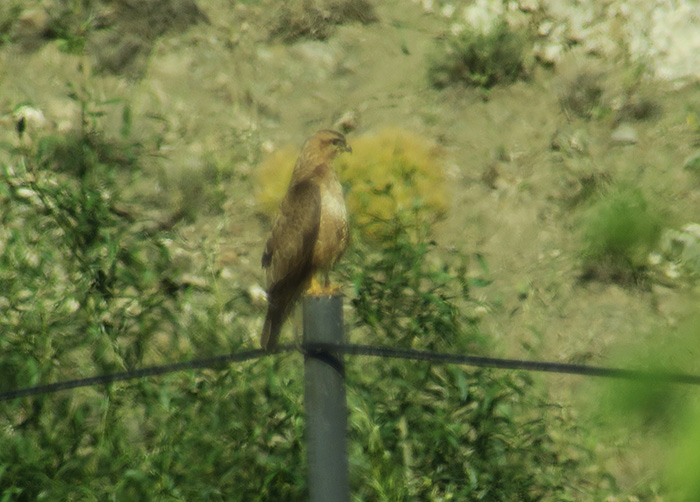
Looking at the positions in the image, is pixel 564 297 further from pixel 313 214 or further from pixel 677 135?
pixel 313 214

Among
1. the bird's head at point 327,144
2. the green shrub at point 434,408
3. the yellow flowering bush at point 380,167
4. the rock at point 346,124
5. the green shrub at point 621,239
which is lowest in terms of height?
the green shrub at point 434,408

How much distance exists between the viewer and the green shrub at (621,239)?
895 cm

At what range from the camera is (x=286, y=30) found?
36.9 feet

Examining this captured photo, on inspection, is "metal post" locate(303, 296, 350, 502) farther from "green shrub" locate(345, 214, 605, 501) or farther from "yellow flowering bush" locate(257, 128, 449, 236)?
"yellow flowering bush" locate(257, 128, 449, 236)

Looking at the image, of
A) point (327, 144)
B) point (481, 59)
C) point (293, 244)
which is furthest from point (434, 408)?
point (481, 59)

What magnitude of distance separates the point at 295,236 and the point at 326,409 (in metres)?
2.58

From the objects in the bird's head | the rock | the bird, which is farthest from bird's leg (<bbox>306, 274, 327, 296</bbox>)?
the rock

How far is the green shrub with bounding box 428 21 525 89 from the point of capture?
10477 mm

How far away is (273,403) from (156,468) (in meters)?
0.61

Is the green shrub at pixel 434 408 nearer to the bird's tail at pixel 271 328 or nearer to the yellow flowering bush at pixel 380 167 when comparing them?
the bird's tail at pixel 271 328

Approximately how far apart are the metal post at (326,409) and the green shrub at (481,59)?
8568 mm

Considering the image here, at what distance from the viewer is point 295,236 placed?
486 cm

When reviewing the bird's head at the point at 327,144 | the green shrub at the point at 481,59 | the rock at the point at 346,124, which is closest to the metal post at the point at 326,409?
the bird's head at the point at 327,144

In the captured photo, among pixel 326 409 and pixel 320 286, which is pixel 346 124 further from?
pixel 326 409
